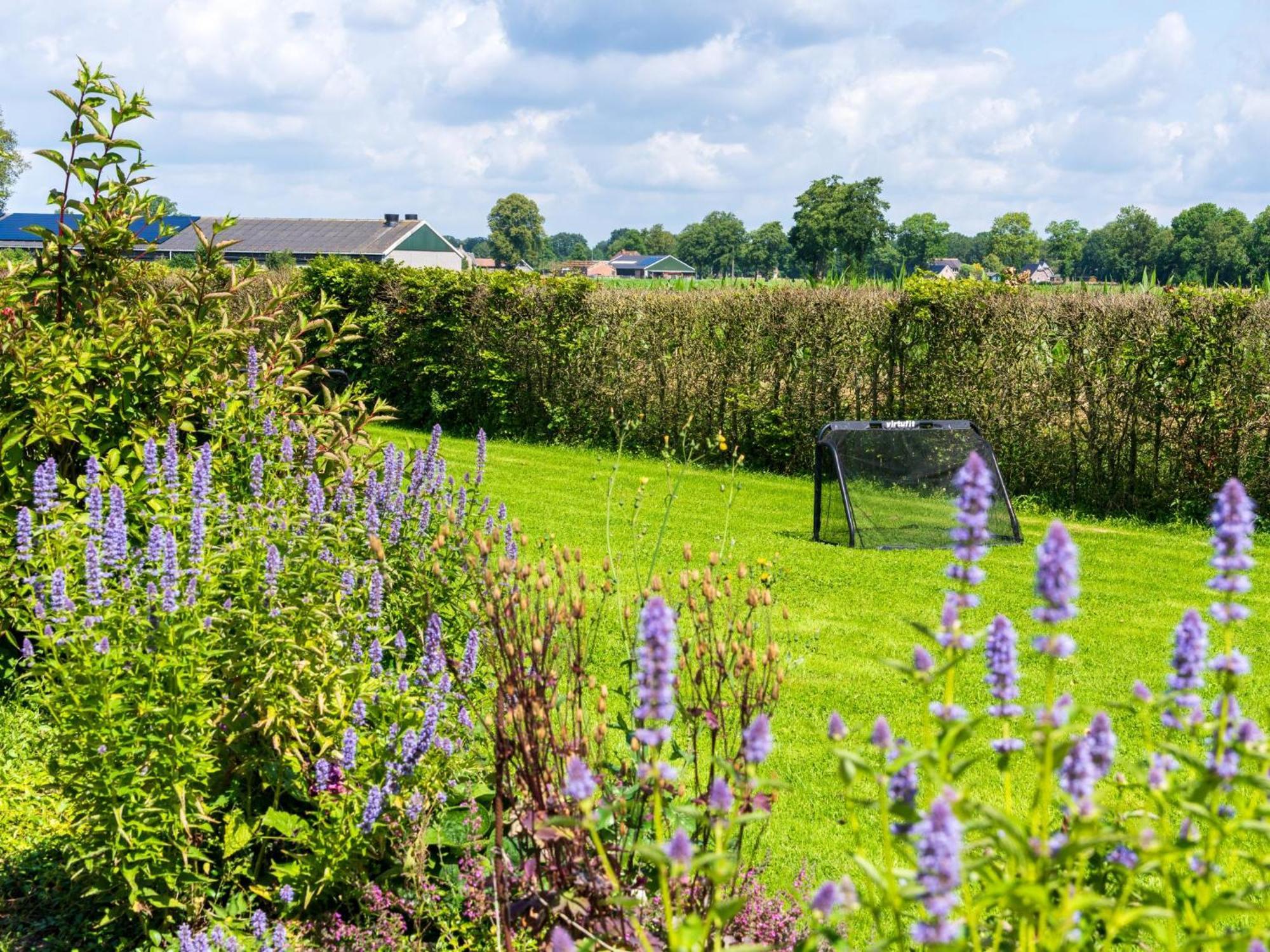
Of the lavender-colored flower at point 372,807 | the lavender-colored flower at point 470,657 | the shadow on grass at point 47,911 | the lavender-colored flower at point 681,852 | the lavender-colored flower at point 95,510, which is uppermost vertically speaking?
the lavender-colored flower at point 95,510

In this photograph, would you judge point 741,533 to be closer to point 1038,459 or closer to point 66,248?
point 1038,459

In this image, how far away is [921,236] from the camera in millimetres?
79688

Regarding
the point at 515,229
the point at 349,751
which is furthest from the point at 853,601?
the point at 515,229

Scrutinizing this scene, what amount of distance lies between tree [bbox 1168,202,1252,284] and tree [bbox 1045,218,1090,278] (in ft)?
51.8

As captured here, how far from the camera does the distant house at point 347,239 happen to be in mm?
74562

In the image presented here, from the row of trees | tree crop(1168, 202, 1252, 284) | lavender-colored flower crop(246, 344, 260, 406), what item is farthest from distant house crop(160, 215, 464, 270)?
lavender-colored flower crop(246, 344, 260, 406)

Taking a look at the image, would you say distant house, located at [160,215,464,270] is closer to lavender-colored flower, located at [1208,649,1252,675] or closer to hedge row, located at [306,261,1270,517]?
hedge row, located at [306,261,1270,517]

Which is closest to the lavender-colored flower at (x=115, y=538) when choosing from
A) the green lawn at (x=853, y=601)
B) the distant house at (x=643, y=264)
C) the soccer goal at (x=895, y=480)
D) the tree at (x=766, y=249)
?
the green lawn at (x=853, y=601)

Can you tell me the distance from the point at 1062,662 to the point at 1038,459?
553 cm

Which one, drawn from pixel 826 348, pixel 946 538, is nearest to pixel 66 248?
pixel 946 538

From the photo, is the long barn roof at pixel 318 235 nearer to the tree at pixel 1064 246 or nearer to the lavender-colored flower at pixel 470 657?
the tree at pixel 1064 246

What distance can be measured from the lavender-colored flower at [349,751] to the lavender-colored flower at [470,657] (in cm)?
44

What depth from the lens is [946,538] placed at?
32.7 feet

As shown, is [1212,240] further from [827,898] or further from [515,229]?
[515,229]
